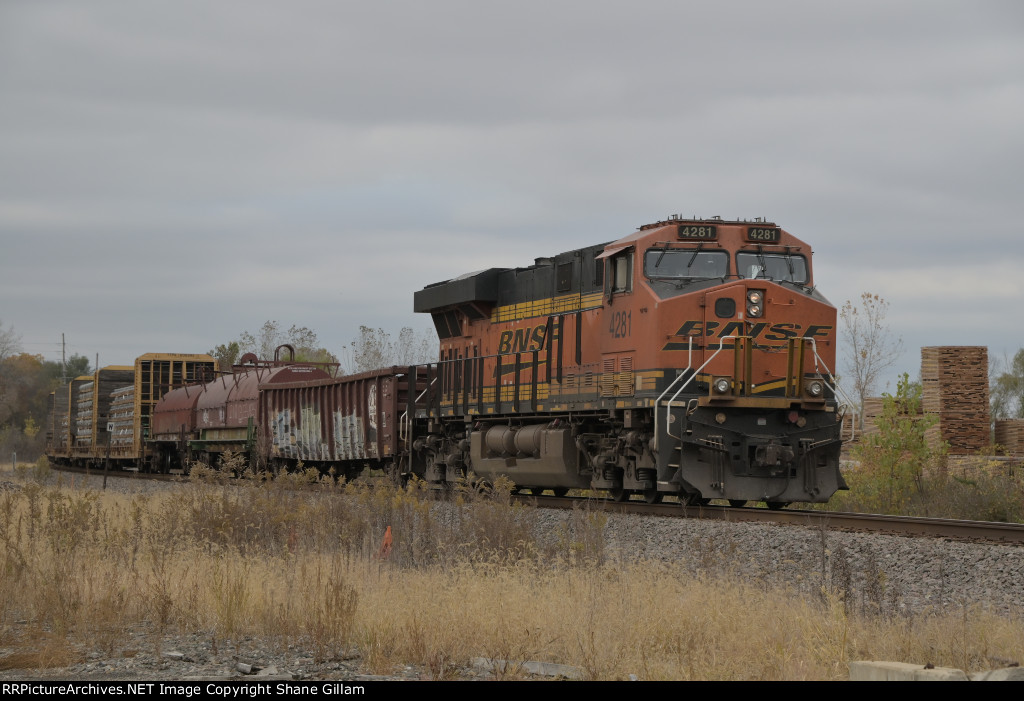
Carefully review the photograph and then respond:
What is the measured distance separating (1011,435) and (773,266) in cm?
1724

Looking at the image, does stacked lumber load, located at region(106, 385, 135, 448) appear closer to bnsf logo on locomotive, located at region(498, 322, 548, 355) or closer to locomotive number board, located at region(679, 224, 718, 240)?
bnsf logo on locomotive, located at region(498, 322, 548, 355)

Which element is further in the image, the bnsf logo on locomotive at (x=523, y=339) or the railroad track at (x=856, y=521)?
the bnsf logo on locomotive at (x=523, y=339)

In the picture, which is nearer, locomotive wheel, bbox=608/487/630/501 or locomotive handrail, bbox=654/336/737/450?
locomotive handrail, bbox=654/336/737/450

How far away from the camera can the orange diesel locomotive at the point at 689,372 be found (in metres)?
15.9

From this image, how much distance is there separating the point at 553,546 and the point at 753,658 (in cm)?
492

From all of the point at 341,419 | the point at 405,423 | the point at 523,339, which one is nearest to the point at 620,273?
the point at 523,339

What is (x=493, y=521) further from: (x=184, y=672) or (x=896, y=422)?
(x=896, y=422)

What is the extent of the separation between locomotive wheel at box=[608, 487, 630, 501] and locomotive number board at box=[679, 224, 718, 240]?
4.13 metres

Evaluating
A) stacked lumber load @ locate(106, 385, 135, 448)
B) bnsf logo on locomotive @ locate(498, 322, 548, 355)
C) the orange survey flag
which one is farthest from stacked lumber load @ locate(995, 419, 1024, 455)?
stacked lumber load @ locate(106, 385, 135, 448)

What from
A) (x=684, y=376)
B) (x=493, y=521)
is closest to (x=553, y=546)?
(x=493, y=521)

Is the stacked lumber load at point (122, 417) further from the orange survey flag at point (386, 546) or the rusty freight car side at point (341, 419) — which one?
the orange survey flag at point (386, 546)

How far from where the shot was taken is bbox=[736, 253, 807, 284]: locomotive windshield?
16.9 m

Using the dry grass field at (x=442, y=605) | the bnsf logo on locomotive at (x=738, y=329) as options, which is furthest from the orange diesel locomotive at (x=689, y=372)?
the dry grass field at (x=442, y=605)

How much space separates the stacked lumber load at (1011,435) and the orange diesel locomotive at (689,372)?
15.8 meters
